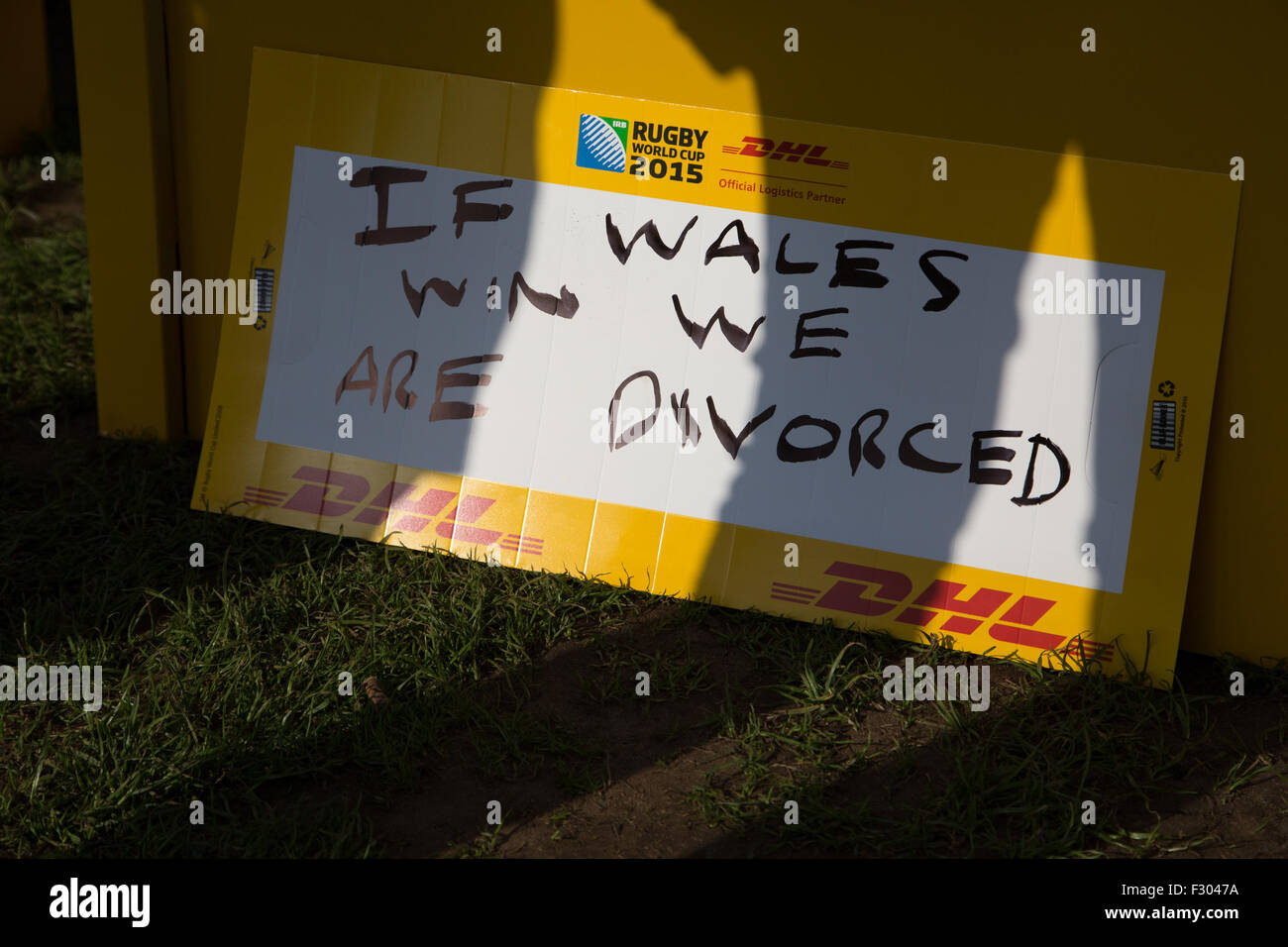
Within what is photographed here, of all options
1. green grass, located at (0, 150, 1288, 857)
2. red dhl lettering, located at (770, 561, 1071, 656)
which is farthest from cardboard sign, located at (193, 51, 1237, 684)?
green grass, located at (0, 150, 1288, 857)

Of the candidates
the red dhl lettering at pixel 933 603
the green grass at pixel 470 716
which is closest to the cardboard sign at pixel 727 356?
the red dhl lettering at pixel 933 603

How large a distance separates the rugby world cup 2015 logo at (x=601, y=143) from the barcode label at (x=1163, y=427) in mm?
1803

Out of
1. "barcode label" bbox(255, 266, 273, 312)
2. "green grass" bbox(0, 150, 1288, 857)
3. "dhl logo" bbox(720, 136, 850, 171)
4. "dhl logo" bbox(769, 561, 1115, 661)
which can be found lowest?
"green grass" bbox(0, 150, 1288, 857)

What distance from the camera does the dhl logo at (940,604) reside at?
339 centimetres

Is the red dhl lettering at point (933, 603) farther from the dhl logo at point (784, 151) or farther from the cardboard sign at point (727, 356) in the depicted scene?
the dhl logo at point (784, 151)

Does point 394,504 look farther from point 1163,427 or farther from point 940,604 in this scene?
point 1163,427

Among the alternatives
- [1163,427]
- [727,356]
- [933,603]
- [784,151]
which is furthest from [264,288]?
[1163,427]

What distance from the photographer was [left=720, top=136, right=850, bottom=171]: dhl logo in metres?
3.42

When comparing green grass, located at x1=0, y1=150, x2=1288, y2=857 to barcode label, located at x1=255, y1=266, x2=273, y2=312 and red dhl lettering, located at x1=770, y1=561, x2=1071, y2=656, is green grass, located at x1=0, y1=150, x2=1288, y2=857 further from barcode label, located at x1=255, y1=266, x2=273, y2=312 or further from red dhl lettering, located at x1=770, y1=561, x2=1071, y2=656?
barcode label, located at x1=255, y1=266, x2=273, y2=312

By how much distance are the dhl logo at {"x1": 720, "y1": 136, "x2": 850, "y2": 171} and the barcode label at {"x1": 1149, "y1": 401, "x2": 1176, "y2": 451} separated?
1.18 m

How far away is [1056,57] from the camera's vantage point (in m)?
3.17

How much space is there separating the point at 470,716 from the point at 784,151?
6.40ft

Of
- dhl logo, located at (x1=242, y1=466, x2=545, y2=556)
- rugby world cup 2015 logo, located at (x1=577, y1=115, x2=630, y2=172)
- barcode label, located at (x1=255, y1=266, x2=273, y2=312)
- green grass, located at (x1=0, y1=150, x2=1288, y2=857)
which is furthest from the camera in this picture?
barcode label, located at (x1=255, y1=266, x2=273, y2=312)
